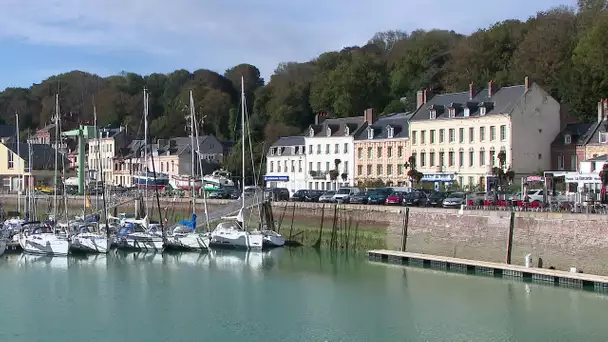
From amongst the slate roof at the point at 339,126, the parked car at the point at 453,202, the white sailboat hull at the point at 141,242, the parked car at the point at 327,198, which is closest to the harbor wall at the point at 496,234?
the parked car at the point at 453,202

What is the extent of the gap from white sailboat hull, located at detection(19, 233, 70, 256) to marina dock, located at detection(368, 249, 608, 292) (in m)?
15.8

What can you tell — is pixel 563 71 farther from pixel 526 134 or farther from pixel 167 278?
pixel 167 278

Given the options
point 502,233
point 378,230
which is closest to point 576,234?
point 502,233

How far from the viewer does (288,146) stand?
6525 cm

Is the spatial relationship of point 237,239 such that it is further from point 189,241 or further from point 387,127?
point 387,127

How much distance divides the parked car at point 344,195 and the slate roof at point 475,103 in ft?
31.9

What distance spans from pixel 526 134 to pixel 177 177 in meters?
28.3

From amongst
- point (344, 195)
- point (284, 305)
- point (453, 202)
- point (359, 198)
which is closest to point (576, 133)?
point (453, 202)

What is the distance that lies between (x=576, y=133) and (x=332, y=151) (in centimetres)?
1883

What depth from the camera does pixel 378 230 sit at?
39500mm

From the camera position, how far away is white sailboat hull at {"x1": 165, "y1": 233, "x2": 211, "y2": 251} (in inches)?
1631

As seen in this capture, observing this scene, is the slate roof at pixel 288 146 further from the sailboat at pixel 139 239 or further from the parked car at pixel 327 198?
the sailboat at pixel 139 239

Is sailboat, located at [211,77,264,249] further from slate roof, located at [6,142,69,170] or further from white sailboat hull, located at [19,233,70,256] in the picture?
slate roof, located at [6,142,69,170]

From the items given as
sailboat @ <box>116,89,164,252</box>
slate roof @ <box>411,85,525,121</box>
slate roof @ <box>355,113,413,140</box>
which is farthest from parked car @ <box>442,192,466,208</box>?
slate roof @ <box>355,113,413,140</box>
